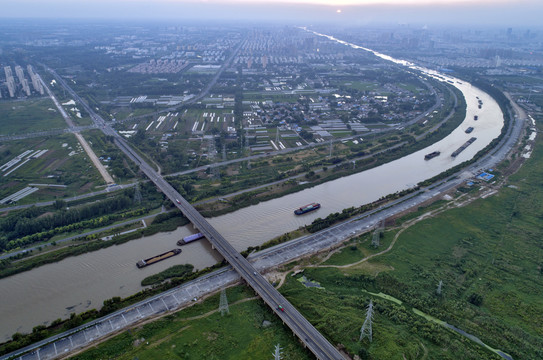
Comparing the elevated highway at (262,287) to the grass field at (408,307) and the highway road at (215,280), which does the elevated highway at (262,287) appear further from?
the highway road at (215,280)

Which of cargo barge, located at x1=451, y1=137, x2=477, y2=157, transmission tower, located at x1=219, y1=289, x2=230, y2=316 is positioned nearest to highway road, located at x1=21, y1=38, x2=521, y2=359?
transmission tower, located at x1=219, y1=289, x2=230, y2=316

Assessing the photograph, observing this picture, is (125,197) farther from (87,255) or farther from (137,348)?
(137,348)

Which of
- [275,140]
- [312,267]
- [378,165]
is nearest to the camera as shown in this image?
[312,267]

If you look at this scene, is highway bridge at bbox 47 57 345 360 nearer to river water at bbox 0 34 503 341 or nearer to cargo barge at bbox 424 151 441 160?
river water at bbox 0 34 503 341

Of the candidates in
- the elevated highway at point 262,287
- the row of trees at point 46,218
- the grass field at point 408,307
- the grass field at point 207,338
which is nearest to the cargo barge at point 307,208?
the grass field at point 408,307

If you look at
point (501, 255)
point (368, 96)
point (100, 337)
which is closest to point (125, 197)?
point (100, 337)
